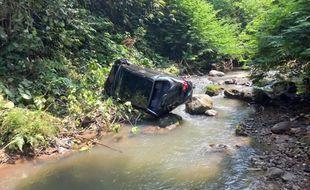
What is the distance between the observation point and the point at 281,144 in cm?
883

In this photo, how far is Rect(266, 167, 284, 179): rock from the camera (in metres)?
7.04

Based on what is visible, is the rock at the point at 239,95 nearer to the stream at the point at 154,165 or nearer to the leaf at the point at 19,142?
the stream at the point at 154,165

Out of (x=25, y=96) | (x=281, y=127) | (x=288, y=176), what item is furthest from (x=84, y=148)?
(x=281, y=127)

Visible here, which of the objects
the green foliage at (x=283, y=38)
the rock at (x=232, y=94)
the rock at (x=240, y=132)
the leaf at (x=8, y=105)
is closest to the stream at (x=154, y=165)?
the rock at (x=240, y=132)

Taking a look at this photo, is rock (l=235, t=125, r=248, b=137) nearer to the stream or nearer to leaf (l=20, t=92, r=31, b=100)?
the stream

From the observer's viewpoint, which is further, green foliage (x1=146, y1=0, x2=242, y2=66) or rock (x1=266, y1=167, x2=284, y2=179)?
green foliage (x1=146, y1=0, x2=242, y2=66)

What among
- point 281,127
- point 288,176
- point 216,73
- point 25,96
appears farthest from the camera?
→ point 216,73

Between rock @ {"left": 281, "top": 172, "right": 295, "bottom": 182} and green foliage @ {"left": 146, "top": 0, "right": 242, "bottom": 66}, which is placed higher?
green foliage @ {"left": 146, "top": 0, "right": 242, "bottom": 66}

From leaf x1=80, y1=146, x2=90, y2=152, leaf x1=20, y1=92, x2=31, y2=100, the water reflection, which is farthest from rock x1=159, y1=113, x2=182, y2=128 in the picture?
leaf x1=20, y1=92, x2=31, y2=100

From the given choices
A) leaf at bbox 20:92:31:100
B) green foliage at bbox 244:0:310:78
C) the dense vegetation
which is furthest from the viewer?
the dense vegetation

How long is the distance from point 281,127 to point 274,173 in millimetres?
2946

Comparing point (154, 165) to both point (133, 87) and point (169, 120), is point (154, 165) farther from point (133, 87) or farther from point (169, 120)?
point (133, 87)

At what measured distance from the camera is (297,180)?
22.4 ft

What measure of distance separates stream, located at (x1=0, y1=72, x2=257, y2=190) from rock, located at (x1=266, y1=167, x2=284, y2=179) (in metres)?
0.31
